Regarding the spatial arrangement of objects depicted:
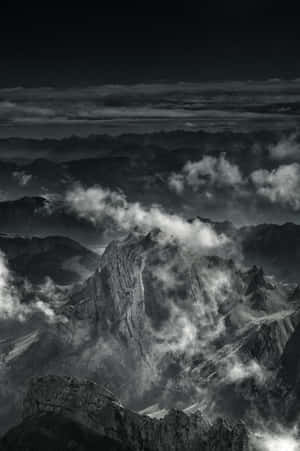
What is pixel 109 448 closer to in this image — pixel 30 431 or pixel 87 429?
pixel 87 429

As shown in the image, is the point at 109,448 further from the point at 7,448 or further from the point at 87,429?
the point at 7,448

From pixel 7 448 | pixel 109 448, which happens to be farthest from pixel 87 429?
pixel 7 448

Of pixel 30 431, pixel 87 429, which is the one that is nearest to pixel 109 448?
pixel 87 429

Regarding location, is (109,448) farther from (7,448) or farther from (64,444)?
(7,448)

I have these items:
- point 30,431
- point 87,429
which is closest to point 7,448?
point 30,431

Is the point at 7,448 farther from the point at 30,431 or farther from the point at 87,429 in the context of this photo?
the point at 87,429
